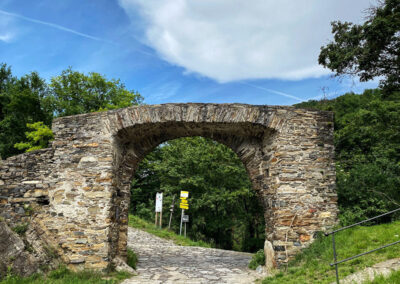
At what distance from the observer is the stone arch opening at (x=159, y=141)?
6.14m

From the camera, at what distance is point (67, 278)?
16.2ft

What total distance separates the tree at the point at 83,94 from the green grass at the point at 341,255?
57.5 ft

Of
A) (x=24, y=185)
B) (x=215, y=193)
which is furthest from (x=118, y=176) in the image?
(x=215, y=193)

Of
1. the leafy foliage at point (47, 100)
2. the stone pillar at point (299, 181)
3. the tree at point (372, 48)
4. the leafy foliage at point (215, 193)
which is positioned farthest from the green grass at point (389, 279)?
the leafy foliage at point (47, 100)

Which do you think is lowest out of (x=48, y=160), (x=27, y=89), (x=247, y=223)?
(x=247, y=223)

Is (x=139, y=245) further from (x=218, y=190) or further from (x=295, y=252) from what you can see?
(x=295, y=252)

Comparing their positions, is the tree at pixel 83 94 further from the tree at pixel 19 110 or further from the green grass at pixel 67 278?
the green grass at pixel 67 278

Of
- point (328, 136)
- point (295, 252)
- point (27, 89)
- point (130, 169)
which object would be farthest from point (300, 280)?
point (27, 89)

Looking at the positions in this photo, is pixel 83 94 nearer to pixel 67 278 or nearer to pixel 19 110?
pixel 19 110

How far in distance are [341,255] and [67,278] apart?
4.46 m

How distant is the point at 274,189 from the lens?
588cm

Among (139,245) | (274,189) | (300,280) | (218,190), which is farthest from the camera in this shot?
(218,190)

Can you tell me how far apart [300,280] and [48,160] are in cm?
509

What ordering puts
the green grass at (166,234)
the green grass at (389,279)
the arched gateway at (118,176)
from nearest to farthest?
the green grass at (389,279)
the arched gateway at (118,176)
the green grass at (166,234)
